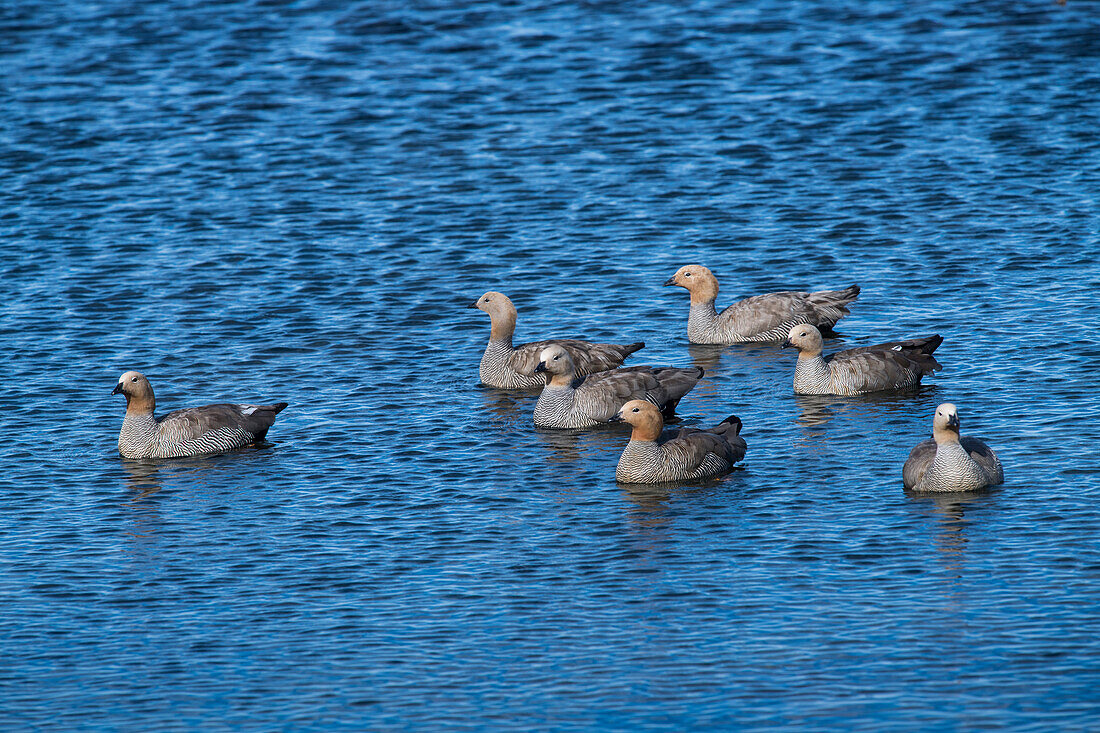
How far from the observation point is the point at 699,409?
72.7 ft

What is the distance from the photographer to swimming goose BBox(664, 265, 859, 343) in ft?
81.5

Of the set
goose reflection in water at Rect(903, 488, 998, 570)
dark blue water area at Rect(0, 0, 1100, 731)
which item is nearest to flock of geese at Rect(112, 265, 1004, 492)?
goose reflection in water at Rect(903, 488, 998, 570)

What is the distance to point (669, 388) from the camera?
851 inches

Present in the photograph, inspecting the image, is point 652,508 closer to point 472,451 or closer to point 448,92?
point 472,451

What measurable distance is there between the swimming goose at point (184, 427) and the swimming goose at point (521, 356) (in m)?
3.71

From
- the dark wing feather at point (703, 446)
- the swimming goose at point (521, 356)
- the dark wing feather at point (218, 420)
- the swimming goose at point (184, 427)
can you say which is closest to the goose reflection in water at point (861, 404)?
the dark wing feather at point (703, 446)

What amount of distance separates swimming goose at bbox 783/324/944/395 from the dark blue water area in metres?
0.34

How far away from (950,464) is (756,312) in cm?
736

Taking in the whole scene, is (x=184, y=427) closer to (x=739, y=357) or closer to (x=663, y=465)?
(x=663, y=465)

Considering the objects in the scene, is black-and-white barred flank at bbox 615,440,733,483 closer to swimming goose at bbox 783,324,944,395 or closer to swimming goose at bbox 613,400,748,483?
swimming goose at bbox 613,400,748,483

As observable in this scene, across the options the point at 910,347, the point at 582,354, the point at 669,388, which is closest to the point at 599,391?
the point at 669,388

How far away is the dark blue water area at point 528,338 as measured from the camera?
587 inches

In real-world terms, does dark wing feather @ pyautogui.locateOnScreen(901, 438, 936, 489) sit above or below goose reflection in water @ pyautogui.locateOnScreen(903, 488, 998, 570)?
above

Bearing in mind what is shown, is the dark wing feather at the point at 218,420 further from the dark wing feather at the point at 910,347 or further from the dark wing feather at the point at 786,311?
the dark wing feather at the point at 910,347
